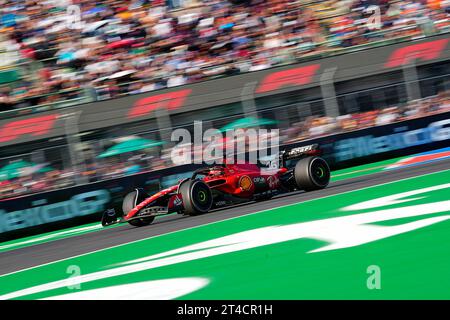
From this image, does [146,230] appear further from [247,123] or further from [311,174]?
[247,123]

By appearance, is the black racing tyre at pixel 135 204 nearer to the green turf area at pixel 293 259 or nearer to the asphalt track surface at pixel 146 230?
the asphalt track surface at pixel 146 230

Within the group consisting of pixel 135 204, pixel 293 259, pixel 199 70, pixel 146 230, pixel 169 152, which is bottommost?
pixel 146 230

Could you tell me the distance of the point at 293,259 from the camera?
6.50 metres

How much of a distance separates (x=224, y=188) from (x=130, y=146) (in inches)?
220

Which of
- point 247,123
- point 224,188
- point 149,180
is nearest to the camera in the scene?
point 224,188

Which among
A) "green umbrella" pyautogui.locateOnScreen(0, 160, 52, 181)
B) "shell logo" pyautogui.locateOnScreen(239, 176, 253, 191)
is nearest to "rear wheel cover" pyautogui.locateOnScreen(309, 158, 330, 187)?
"shell logo" pyautogui.locateOnScreen(239, 176, 253, 191)

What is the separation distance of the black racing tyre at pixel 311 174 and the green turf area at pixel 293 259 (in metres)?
1.64

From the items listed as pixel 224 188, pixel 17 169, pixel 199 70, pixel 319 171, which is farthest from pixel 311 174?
pixel 199 70

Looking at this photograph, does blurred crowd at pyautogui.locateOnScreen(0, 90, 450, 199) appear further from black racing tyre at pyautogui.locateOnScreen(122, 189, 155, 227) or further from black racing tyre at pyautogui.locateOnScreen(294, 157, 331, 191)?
black racing tyre at pyautogui.locateOnScreen(294, 157, 331, 191)

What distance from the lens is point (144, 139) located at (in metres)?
17.3

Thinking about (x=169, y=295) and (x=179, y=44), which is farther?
(x=179, y=44)
